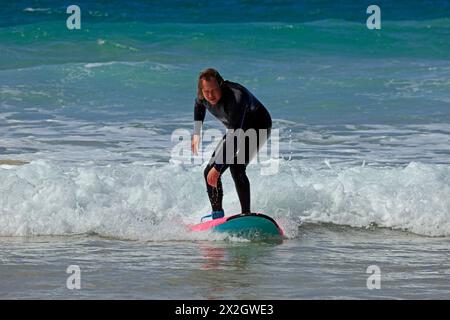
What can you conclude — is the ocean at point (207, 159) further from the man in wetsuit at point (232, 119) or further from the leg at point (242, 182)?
the man in wetsuit at point (232, 119)

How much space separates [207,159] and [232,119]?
363 centimetres

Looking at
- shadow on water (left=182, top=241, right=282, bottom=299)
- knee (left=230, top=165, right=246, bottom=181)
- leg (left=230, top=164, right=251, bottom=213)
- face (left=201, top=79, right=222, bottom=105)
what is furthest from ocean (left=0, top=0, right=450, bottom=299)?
face (left=201, top=79, right=222, bottom=105)

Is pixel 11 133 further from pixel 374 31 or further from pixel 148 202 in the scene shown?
pixel 374 31

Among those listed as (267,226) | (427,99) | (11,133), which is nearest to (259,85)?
(427,99)

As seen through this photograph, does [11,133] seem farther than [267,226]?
Yes

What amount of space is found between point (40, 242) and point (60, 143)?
481 cm

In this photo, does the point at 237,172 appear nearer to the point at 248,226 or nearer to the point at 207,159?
the point at 248,226

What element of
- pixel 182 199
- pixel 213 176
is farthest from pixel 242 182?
pixel 182 199

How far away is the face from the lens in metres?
7.63

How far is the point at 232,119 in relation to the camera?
25.3 ft

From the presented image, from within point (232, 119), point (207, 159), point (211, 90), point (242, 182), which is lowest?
point (207, 159)

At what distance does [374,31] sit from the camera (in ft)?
81.0

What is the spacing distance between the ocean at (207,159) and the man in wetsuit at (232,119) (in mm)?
455

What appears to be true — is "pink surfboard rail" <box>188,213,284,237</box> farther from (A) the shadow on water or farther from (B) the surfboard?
(A) the shadow on water
